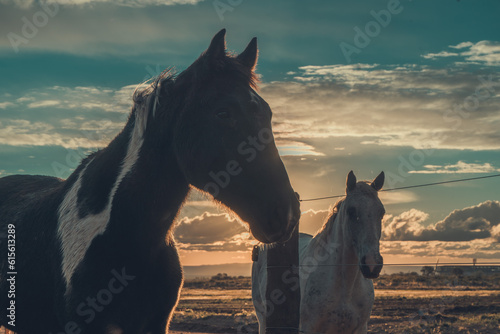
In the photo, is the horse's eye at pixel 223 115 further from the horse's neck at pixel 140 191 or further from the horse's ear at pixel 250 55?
the horse's ear at pixel 250 55

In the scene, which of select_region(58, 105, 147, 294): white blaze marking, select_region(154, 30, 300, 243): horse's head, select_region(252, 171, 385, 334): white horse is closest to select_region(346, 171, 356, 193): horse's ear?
select_region(252, 171, 385, 334): white horse

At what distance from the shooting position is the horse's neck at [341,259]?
20.5ft

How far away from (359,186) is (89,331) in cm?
467

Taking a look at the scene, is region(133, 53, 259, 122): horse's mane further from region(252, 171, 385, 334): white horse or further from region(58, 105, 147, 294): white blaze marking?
region(252, 171, 385, 334): white horse

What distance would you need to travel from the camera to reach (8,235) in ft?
9.91

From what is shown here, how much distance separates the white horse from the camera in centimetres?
595

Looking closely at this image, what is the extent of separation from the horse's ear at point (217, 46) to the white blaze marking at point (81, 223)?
470 mm

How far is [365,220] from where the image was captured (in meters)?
5.93

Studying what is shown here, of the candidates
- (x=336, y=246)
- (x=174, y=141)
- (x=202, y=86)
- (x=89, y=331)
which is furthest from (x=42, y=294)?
(x=336, y=246)

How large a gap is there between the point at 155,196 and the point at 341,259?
453cm

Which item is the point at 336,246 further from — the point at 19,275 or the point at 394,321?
the point at 394,321

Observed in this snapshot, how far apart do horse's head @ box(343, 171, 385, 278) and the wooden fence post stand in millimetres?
1329

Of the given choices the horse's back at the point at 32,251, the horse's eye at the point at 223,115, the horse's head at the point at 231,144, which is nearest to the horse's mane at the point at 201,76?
the horse's head at the point at 231,144

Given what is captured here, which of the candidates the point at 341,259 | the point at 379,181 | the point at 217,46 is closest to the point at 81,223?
the point at 217,46
